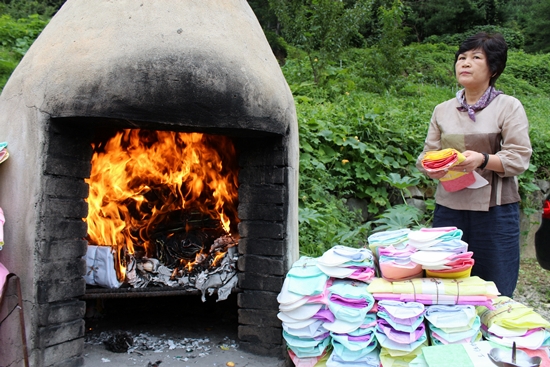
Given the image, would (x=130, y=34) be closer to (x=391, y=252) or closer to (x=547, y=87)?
(x=391, y=252)

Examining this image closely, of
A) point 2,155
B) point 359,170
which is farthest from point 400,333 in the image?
point 359,170

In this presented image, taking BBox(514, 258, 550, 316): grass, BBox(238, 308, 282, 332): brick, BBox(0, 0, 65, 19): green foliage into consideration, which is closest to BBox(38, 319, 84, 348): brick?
BBox(238, 308, 282, 332): brick

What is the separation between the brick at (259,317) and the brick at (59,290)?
3.30ft

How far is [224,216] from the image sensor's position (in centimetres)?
366

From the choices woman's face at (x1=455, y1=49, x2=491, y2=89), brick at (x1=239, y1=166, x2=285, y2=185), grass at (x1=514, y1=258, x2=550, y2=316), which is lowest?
grass at (x1=514, y1=258, x2=550, y2=316)

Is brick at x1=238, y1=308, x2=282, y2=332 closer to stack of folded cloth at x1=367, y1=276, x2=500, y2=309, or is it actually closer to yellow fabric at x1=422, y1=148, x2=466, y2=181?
stack of folded cloth at x1=367, y1=276, x2=500, y2=309

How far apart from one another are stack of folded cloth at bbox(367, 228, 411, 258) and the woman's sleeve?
0.67 metres

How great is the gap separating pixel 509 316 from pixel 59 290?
8.07ft

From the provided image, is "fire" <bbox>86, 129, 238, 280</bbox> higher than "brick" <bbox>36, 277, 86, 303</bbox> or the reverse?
higher

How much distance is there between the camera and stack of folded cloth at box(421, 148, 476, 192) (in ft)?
8.86

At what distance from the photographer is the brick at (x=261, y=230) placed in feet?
10.3

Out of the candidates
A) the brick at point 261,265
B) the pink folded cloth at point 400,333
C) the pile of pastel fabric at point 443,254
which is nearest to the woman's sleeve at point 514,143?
the pile of pastel fabric at point 443,254

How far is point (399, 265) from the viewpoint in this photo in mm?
2752

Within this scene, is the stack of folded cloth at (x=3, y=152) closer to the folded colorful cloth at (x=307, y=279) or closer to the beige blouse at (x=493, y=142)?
the folded colorful cloth at (x=307, y=279)
